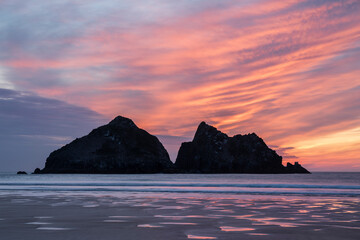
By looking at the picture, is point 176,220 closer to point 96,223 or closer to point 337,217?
point 96,223

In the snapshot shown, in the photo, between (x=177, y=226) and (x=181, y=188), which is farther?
(x=181, y=188)

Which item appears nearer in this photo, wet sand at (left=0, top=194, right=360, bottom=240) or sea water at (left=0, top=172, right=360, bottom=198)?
wet sand at (left=0, top=194, right=360, bottom=240)

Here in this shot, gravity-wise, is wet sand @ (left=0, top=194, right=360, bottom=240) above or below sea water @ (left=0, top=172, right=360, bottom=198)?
below

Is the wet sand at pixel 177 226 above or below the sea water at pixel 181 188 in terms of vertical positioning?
below

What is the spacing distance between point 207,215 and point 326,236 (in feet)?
17.9

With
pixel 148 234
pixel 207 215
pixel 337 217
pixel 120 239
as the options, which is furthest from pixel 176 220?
pixel 337 217

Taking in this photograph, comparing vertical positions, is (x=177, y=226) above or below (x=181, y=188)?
below


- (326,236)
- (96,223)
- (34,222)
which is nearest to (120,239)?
(96,223)

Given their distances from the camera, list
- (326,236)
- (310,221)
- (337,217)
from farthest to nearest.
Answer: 1. (337,217)
2. (310,221)
3. (326,236)

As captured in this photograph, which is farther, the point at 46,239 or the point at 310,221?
the point at 310,221

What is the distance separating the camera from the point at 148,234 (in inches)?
396

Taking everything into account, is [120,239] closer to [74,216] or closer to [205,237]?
[205,237]

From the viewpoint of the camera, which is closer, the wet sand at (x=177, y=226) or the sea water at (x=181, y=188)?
the wet sand at (x=177, y=226)

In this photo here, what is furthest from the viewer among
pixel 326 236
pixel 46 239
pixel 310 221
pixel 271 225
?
pixel 310 221
